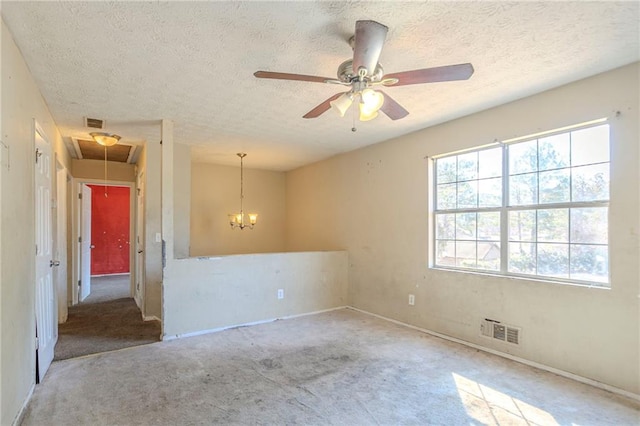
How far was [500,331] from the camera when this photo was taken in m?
3.34

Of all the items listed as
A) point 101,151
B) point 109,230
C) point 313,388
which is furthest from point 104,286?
point 313,388

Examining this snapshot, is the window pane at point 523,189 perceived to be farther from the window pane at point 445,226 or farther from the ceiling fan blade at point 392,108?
the ceiling fan blade at point 392,108

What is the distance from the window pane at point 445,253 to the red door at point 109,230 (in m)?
8.21

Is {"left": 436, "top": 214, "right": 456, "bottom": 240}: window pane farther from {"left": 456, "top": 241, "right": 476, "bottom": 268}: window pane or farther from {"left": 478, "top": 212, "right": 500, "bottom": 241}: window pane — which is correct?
{"left": 478, "top": 212, "right": 500, "bottom": 241}: window pane

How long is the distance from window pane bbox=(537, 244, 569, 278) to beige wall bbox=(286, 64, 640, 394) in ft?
0.45

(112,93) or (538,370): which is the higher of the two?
(112,93)

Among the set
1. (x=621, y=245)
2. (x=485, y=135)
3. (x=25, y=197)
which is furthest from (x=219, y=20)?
(x=621, y=245)

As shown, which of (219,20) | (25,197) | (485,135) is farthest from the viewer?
(485,135)

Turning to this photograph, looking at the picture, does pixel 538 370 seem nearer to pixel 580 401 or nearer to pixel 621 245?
pixel 580 401

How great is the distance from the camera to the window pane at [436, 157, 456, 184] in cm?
394

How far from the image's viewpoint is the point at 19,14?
1.89 metres

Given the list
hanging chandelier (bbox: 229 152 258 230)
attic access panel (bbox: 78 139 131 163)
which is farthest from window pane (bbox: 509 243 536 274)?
attic access panel (bbox: 78 139 131 163)

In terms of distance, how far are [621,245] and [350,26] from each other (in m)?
2.61

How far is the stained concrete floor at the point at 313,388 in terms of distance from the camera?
225 cm
